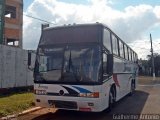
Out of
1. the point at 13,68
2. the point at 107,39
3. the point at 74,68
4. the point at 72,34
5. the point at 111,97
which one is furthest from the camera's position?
the point at 13,68

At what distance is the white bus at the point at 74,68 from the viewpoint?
10273mm

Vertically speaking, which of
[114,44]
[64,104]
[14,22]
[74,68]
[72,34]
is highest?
[14,22]

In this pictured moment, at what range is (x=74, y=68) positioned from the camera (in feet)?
34.2

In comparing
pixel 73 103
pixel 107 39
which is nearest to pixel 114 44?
pixel 107 39

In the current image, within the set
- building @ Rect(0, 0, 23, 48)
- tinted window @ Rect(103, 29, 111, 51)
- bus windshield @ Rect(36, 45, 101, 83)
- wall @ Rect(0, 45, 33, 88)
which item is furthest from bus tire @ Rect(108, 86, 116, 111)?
building @ Rect(0, 0, 23, 48)

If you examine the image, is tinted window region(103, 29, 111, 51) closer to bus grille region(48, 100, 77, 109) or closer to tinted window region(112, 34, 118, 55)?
tinted window region(112, 34, 118, 55)

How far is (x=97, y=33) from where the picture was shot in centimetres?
Answer: 1085

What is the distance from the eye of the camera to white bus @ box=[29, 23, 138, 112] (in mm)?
10273

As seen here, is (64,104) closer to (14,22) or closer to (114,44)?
(114,44)

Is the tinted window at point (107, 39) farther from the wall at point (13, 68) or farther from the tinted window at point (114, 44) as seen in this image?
the wall at point (13, 68)

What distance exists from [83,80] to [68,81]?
0.51 meters

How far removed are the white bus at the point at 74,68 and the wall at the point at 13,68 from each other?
630 centimetres

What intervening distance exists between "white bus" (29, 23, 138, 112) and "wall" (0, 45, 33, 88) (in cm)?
630

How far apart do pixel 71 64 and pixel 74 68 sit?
0.19m
